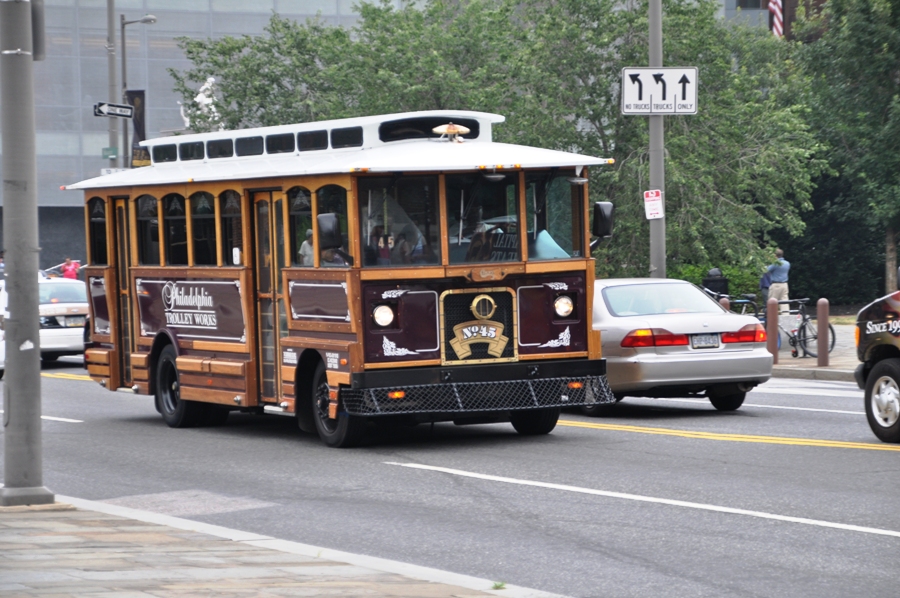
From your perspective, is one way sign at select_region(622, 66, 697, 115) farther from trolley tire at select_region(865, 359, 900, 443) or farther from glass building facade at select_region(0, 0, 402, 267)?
glass building facade at select_region(0, 0, 402, 267)

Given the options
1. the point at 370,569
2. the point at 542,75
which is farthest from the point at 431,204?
the point at 542,75

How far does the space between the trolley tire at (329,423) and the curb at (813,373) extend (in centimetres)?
992

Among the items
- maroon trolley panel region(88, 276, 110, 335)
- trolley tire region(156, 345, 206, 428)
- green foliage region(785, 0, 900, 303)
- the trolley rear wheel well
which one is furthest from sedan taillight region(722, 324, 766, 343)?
green foliage region(785, 0, 900, 303)

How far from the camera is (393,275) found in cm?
1284

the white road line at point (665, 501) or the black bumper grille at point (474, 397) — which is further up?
the black bumper grille at point (474, 397)

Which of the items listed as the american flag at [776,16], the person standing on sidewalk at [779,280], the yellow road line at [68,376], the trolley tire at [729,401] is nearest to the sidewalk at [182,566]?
the trolley tire at [729,401]

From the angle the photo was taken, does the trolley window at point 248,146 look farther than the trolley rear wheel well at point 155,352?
No

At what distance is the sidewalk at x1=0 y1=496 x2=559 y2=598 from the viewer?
6641mm

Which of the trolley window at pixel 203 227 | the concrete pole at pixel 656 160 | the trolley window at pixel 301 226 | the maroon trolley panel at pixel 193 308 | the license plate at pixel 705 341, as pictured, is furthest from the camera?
the concrete pole at pixel 656 160

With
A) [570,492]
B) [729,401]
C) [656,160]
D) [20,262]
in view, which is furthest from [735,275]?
[20,262]

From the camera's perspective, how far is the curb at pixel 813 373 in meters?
21.0

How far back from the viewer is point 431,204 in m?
13.1

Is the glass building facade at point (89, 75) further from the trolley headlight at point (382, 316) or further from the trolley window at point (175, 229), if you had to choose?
the trolley headlight at point (382, 316)

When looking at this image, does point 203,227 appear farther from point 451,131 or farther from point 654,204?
point 654,204
